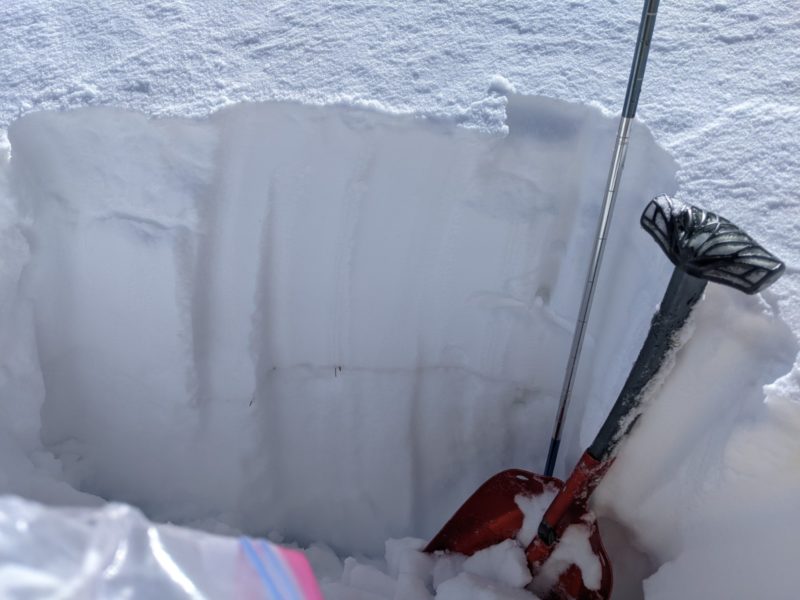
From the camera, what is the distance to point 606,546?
1429 millimetres

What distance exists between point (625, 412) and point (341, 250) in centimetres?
61

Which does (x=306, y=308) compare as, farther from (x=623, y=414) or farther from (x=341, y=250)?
(x=623, y=414)

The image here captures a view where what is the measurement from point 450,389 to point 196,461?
50 cm

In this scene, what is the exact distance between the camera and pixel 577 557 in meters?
1.34

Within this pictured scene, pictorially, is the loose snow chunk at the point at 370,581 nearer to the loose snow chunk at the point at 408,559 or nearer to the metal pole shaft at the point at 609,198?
the loose snow chunk at the point at 408,559

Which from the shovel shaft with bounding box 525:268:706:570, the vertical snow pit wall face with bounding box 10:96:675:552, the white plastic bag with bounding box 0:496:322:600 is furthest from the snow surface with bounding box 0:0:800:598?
the white plastic bag with bounding box 0:496:322:600

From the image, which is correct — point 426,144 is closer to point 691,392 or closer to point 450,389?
point 450,389

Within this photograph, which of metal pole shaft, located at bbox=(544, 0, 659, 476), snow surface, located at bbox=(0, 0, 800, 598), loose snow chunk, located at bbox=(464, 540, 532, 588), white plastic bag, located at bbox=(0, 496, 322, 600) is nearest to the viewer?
white plastic bag, located at bbox=(0, 496, 322, 600)

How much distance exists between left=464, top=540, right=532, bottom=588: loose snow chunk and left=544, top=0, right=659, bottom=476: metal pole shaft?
0.54 ft

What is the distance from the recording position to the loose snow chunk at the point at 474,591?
1317 millimetres

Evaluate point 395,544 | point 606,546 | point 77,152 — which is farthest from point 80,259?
point 606,546

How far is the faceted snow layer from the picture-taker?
4.91ft

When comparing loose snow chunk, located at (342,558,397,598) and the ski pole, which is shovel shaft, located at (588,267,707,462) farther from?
loose snow chunk, located at (342,558,397,598)

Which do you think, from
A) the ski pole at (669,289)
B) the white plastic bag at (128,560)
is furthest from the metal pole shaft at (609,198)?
the white plastic bag at (128,560)
